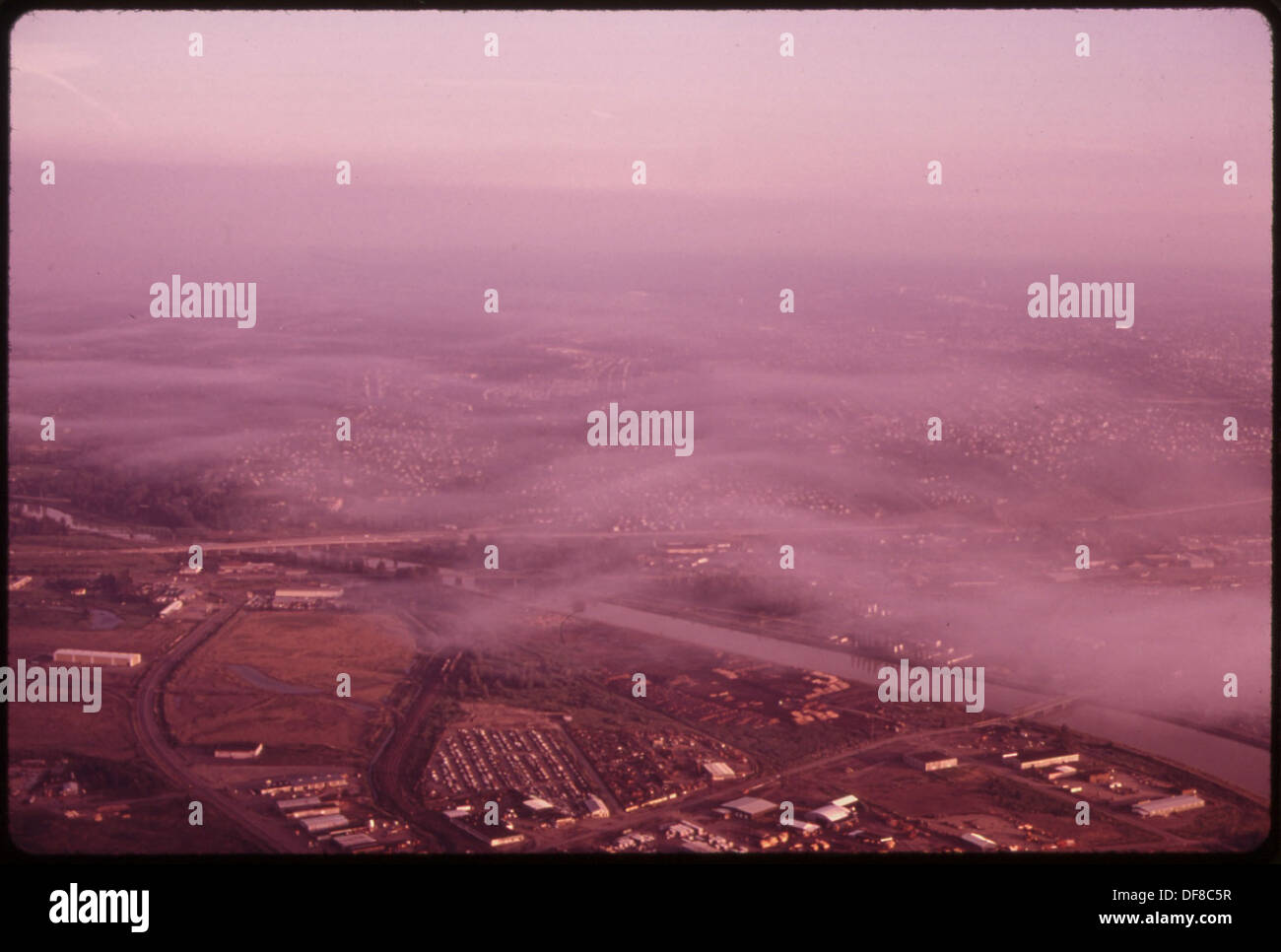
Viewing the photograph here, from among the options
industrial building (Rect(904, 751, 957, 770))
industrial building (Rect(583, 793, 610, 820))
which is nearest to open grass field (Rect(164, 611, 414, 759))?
industrial building (Rect(583, 793, 610, 820))

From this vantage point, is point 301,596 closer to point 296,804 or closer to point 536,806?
point 296,804

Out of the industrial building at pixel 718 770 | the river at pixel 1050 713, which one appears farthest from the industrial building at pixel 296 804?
the industrial building at pixel 718 770

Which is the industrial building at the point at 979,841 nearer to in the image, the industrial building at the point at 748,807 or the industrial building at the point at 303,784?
the industrial building at the point at 748,807

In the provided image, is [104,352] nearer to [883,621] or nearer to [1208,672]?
[883,621]

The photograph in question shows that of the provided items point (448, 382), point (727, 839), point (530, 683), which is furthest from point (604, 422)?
point (727, 839)

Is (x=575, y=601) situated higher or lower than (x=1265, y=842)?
higher

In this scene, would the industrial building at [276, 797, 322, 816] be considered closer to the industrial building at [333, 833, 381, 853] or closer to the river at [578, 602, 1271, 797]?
the industrial building at [333, 833, 381, 853]

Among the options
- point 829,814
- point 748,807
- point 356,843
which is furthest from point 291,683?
point 829,814
